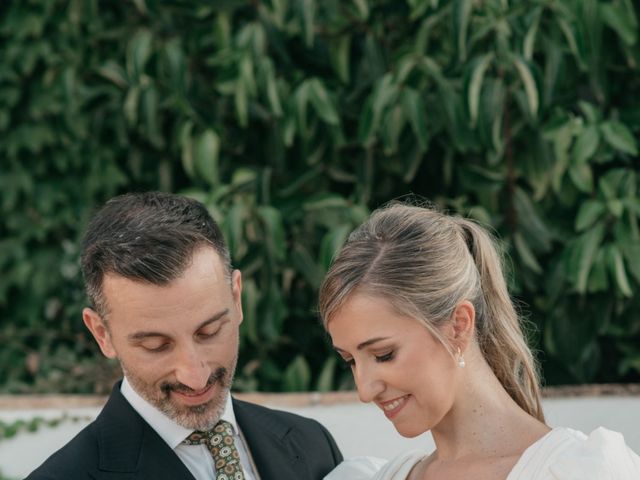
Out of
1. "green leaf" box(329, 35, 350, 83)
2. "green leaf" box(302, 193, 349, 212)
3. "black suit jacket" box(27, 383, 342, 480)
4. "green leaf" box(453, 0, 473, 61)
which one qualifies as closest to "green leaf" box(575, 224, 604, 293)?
"green leaf" box(453, 0, 473, 61)

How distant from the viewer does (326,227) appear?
419 cm

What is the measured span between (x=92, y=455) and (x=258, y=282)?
180 centimetres

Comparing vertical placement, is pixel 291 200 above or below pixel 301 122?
below

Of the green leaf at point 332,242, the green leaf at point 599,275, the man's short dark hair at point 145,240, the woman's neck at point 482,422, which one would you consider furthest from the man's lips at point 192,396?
the green leaf at point 599,275

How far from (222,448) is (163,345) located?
30 centimetres

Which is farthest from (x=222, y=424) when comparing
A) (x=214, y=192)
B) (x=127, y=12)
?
(x=127, y=12)

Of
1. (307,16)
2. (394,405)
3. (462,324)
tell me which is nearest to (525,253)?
(307,16)

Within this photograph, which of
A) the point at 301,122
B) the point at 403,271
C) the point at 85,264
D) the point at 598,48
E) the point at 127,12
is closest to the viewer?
the point at 403,271

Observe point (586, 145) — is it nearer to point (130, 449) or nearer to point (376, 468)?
point (376, 468)

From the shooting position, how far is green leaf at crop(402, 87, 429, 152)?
3.90 m

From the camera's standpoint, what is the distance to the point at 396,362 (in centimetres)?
226

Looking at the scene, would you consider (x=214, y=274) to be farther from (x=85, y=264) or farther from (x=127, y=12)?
(x=127, y=12)

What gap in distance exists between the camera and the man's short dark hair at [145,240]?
2406 millimetres

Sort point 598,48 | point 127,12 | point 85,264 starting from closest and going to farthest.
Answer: point 85,264
point 598,48
point 127,12
